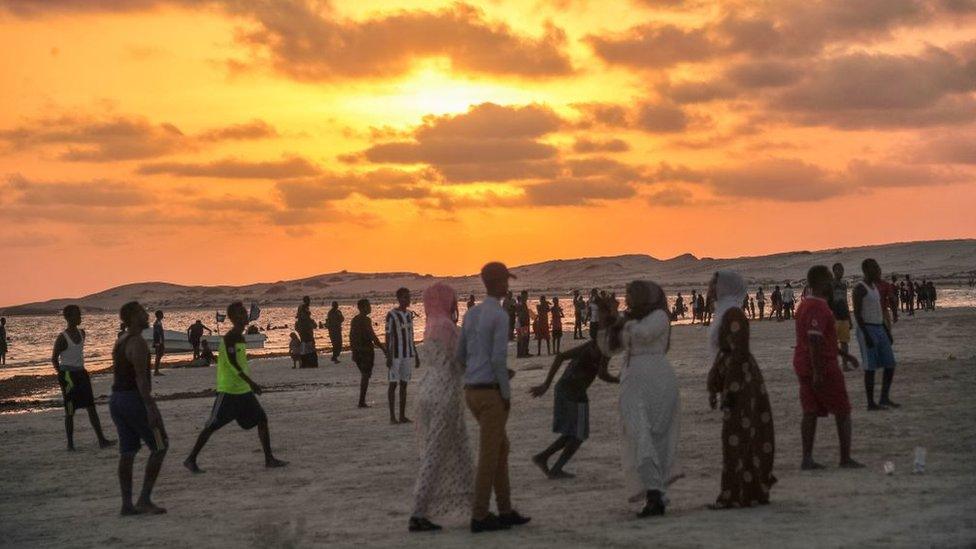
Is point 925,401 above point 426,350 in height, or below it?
below

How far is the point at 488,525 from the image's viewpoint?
32.0ft

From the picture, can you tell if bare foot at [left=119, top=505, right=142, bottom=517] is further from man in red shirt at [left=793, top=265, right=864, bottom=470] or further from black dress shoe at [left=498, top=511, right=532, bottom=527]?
man in red shirt at [left=793, top=265, right=864, bottom=470]

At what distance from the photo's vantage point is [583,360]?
40.5 ft

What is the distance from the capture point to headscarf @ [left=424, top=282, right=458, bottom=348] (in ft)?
32.7

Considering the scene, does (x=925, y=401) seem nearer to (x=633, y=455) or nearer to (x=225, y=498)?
(x=633, y=455)

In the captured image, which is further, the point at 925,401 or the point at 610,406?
the point at 610,406

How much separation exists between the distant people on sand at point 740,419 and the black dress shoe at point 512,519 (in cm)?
159

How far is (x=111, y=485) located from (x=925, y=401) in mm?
10666

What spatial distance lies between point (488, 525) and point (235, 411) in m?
4.97

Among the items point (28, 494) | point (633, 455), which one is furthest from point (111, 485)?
point (633, 455)

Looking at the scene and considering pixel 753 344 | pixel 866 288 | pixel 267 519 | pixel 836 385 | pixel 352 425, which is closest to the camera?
pixel 267 519

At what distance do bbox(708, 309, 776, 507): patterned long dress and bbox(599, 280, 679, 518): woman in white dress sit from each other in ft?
1.90

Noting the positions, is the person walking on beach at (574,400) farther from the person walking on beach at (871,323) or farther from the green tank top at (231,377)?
the person walking on beach at (871,323)

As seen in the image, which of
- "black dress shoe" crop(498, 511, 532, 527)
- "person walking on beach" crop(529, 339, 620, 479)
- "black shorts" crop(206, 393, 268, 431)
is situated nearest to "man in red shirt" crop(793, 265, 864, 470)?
"person walking on beach" crop(529, 339, 620, 479)
